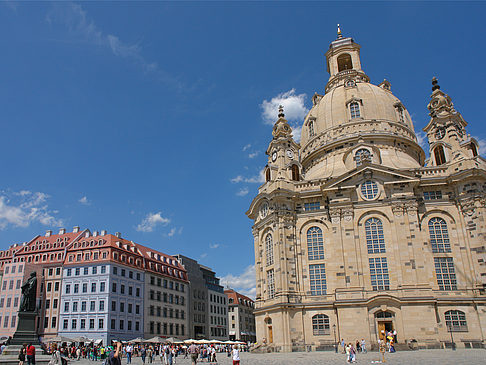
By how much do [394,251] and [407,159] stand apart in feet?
52.3

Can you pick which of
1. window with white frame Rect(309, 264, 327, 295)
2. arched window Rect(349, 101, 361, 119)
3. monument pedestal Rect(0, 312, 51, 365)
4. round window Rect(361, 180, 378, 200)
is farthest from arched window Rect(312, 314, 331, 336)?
arched window Rect(349, 101, 361, 119)

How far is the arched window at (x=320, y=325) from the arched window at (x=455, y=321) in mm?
12683

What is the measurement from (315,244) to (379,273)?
8084 millimetres

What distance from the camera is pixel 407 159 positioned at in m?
56.5

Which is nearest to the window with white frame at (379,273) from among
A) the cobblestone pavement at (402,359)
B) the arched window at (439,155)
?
the cobblestone pavement at (402,359)

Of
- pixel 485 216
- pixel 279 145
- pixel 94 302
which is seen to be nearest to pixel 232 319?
pixel 94 302

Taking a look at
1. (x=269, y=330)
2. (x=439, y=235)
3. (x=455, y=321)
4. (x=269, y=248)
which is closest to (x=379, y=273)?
(x=439, y=235)

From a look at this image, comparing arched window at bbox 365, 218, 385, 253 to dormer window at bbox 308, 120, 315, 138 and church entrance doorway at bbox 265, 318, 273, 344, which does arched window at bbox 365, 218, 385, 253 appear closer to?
church entrance doorway at bbox 265, 318, 273, 344

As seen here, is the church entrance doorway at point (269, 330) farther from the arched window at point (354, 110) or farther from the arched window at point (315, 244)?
the arched window at point (354, 110)

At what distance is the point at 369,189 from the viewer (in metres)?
49.6

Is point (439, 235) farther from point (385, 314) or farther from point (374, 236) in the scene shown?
point (385, 314)

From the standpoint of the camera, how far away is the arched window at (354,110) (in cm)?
5981

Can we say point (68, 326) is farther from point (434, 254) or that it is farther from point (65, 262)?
point (434, 254)

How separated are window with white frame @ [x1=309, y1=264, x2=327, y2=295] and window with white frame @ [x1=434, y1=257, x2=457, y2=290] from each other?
12.6 metres
